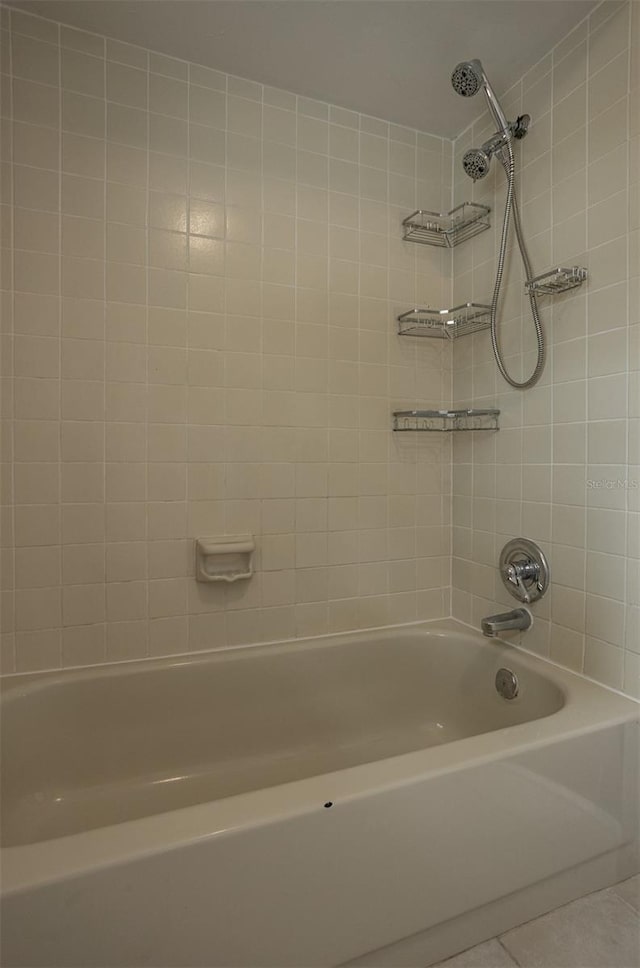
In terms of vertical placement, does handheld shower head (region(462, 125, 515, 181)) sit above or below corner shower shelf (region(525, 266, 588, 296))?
above

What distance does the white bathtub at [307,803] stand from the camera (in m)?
0.82

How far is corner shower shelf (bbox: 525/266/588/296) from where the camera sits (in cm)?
143

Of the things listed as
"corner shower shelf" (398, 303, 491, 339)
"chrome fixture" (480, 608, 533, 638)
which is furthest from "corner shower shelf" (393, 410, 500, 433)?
"chrome fixture" (480, 608, 533, 638)

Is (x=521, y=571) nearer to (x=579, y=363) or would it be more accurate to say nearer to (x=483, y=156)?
(x=579, y=363)

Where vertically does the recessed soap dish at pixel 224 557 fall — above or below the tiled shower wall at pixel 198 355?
below

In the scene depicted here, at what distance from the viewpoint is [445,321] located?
6.39 feet

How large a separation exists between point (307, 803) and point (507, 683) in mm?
934

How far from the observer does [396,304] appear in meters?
1.92

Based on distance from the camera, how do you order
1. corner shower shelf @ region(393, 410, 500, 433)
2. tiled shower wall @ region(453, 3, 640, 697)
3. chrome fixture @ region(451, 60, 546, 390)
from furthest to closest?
corner shower shelf @ region(393, 410, 500, 433) < chrome fixture @ region(451, 60, 546, 390) < tiled shower wall @ region(453, 3, 640, 697)

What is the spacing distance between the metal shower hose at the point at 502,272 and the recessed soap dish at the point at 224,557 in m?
1.06

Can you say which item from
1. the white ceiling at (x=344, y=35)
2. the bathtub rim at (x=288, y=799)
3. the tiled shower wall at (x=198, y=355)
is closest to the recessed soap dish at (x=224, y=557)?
the tiled shower wall at (x=198, y=355)

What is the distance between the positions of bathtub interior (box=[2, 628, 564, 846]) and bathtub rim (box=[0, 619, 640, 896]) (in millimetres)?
196

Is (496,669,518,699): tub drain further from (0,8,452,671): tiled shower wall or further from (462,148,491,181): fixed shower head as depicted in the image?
(462,148,491,181): fixed shower head

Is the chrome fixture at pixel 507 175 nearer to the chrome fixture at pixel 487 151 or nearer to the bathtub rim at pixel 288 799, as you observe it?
the chrome fixture at pixel 487 151
